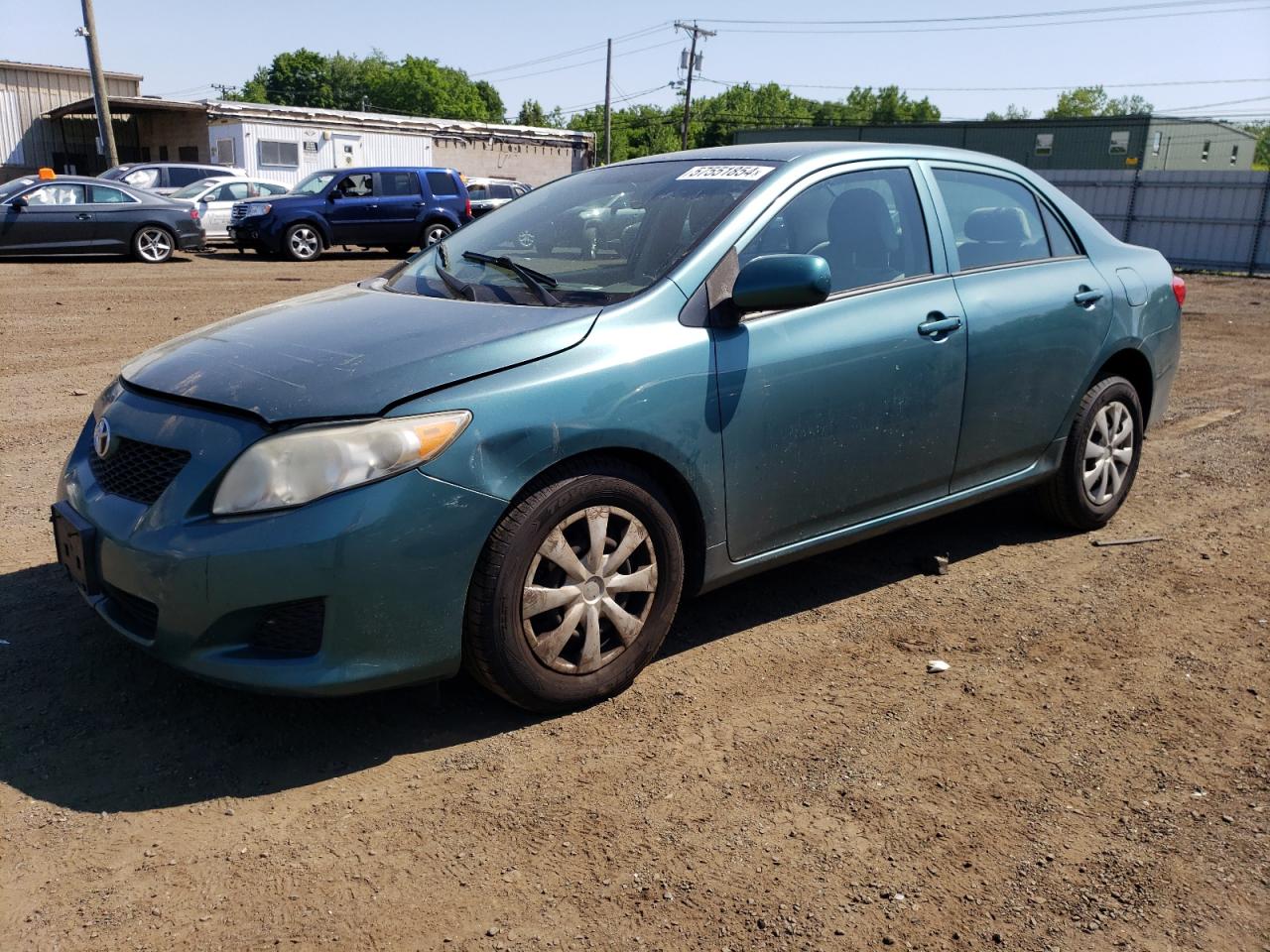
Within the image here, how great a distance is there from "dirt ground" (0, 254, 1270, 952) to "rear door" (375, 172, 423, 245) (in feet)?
58.2

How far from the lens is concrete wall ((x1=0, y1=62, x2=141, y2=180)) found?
40188mm

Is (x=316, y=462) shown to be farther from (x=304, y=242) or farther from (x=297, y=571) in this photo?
(x=304, y=242)

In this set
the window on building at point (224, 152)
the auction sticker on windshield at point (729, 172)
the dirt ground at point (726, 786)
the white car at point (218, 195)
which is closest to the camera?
the dirt ground at point (726, 786)

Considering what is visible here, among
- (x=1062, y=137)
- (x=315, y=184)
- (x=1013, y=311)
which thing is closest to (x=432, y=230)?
(x=315, y=184)

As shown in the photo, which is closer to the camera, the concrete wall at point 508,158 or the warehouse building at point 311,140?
the warehouse building at point 311,140

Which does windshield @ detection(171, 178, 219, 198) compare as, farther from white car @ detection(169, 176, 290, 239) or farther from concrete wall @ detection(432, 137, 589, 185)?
concrete wall @ detection(432, 137, 589, 185)

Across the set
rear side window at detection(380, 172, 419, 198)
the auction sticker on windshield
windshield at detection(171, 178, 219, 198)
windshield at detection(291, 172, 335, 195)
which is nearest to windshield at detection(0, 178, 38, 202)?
windshield at detection(291, 172, 335, 195)

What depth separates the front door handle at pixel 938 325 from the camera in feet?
13.2

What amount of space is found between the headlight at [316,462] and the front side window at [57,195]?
17.2 m

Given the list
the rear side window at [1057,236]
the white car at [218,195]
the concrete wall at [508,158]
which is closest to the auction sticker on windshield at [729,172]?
the rear side window at [1057,236]

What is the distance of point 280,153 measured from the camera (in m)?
33.6

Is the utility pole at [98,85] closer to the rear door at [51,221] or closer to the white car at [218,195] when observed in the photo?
the white car at [218,195]

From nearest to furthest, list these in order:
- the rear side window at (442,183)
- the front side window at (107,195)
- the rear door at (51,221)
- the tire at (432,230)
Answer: the rear door at (51,221), the front side window at (107,195), the tire at (432,230), the rear side window at (442,183)

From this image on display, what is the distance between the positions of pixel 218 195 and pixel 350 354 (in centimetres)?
2190
